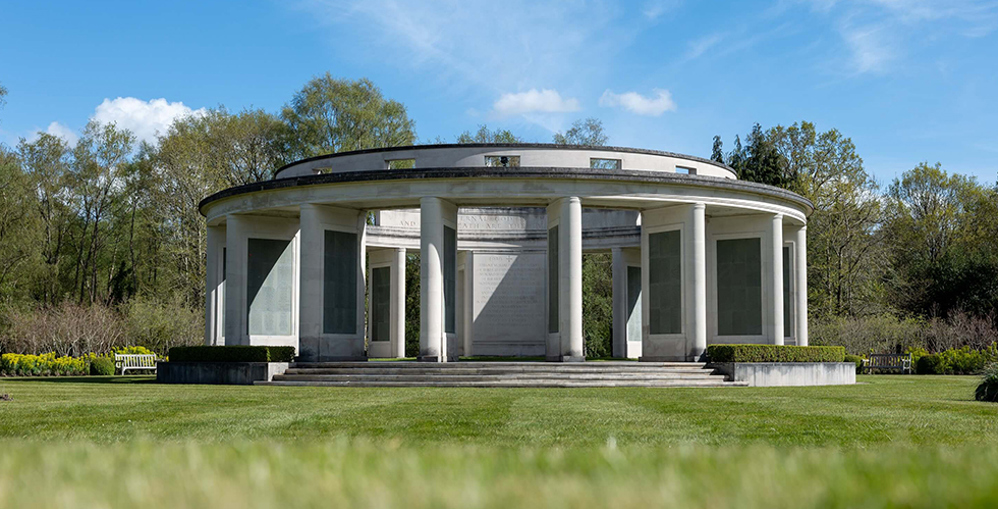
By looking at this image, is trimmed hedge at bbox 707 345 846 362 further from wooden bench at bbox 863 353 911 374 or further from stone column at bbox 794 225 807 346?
wooden bench at bbox 863 353 911 374

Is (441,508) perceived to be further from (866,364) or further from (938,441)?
(866,364)

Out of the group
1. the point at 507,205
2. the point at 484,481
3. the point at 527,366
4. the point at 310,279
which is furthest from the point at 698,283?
the point at 484,481

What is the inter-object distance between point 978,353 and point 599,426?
4403cm

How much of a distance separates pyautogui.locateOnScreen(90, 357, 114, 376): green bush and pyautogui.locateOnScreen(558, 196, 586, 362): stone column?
81.9ft

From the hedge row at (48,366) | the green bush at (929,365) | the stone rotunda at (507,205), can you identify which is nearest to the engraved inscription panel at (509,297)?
the stone rotunda at (507,205)

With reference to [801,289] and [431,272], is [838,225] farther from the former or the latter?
[431,272]

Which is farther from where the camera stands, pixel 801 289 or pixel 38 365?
pixel 38 365

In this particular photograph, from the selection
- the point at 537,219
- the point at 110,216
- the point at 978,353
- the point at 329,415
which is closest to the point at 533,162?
the point at 537,219

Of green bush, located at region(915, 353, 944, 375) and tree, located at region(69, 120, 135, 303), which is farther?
tree, located at region(69, 120, 135, 303)

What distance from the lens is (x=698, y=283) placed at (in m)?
38.3

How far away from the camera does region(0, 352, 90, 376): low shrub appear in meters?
46.8

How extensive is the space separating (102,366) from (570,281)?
1007 inches

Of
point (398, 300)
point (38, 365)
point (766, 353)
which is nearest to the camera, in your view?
point (766, 353)

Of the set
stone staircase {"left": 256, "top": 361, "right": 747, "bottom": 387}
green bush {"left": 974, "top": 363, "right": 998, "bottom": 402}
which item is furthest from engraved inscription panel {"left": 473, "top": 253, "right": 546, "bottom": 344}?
green bush {"left": 974, "top": 363, "right": 998, "bottom": 402}
